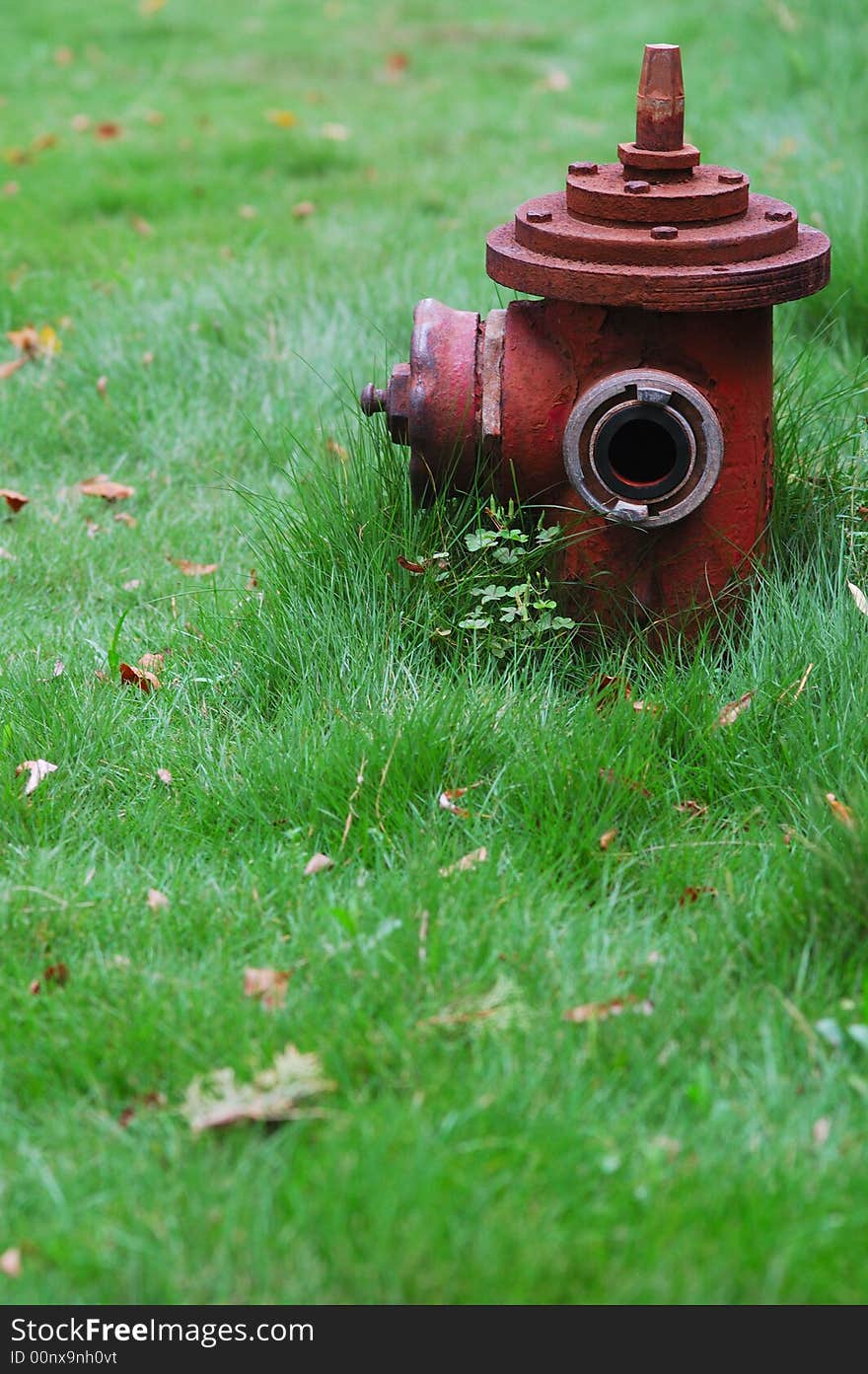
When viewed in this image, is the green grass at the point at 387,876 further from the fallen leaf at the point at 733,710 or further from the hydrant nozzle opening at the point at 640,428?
the hydrant nozzle opening at the point at 640,428

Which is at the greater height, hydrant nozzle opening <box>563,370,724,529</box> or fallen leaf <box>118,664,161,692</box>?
hydrant nozzle opening <box>563,370,724,529</box>

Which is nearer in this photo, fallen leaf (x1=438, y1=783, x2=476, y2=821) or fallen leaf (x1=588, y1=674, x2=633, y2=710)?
fallen leaf (x1=438, y1=783, x2=476, y2=821)

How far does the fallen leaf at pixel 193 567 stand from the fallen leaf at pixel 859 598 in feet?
4.83

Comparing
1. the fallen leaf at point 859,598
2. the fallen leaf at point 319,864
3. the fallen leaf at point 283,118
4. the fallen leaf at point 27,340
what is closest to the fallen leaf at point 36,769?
the fallen leaf at point 319,864

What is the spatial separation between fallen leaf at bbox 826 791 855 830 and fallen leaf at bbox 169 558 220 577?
1.67 m

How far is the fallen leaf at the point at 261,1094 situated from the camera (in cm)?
179

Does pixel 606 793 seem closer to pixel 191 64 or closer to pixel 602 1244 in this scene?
pixel 602 1244

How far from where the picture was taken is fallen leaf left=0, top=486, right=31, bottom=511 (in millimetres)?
3773

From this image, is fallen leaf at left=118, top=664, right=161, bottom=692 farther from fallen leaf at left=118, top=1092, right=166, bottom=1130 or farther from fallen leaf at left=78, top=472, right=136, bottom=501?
fallen leaf at left=118, top=1092, right=166, bottom=1130

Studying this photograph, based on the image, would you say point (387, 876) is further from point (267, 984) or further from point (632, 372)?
point (632, 372)

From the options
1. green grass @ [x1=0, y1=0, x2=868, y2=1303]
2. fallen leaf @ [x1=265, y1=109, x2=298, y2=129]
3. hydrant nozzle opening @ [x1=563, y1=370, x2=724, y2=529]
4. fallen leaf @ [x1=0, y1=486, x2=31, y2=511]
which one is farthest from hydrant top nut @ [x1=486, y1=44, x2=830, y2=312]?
fallen leaf @ [x1=265, y1=109, x2=298, y2=129]

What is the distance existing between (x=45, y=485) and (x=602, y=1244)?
2.92 m

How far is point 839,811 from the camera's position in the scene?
226 cm

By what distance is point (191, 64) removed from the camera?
27.8 ft
